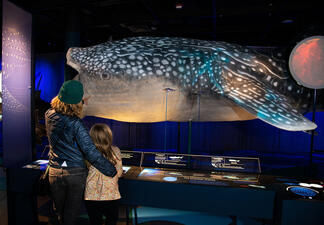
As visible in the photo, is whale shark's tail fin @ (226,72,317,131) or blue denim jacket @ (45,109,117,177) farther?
whale shark's tail fin @ (226,72,317,131)

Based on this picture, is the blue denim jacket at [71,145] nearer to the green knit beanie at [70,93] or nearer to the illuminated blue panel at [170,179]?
the green knit beanie at [70,93]

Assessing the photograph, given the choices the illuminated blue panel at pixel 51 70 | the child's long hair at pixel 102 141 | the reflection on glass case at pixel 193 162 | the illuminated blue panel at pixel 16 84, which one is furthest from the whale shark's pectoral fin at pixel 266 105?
the illuminated blue panel at pixel 51 70

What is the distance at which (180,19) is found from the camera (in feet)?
14.0

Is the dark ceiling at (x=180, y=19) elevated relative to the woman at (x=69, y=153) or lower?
elevated

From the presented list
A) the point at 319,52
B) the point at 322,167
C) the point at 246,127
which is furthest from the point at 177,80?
the point at 246,127

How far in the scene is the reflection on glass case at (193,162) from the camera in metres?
2.09

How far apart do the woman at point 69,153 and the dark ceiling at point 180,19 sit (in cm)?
160

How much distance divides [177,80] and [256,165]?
1.19 metres

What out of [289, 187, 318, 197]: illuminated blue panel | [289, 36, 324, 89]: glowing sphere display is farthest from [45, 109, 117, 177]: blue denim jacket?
[289, 36, 324, 89]: glowing sphere display

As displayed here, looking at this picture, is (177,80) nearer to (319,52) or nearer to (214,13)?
(319,52)

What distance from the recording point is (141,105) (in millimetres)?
2441

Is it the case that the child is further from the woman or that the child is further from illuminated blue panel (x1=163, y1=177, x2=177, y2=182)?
illuminated blue panel (x1=163, y1=177, x2=177, y2=182)

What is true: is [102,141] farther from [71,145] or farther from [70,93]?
[70,93]

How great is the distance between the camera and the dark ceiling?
131 inches
